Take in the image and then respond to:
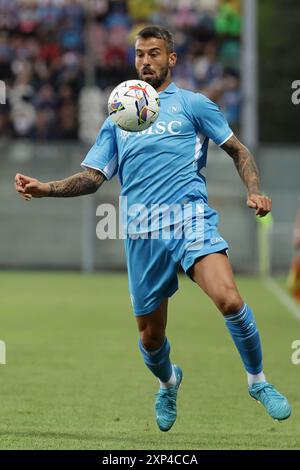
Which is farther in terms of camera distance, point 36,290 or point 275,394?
point 36,290

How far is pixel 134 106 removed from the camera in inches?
276

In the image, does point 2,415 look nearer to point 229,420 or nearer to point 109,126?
point 229,420

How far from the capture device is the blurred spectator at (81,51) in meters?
23.2

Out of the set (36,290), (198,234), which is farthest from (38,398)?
(36,290)

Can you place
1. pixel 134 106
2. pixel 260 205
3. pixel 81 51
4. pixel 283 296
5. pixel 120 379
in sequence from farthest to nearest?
pixel 81 51
pixel 283 296
pixel 120 379
pixel 134 106
pixel 260 205

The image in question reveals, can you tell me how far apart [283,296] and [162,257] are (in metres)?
11.3

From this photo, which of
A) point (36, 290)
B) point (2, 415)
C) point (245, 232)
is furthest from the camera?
point (245, 232)

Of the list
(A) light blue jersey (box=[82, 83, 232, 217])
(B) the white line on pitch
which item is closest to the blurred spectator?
(B) the white line on pitch

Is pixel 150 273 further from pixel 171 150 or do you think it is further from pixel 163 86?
pixel 163 86

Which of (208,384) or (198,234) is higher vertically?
(198,234)

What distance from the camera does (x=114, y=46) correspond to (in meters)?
23.7

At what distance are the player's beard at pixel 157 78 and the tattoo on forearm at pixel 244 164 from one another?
Answer: 22.0 inches

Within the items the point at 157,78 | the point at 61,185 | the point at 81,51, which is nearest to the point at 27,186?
Answer: the point at 61,185

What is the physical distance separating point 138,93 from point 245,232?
16265 mm
